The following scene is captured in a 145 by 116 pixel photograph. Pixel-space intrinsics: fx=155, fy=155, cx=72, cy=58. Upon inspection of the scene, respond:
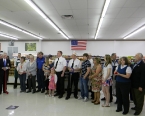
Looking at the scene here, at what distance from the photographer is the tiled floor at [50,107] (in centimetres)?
403

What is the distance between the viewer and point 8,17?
7.43m

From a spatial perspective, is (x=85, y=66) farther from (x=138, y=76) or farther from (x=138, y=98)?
(x=138, y=98)

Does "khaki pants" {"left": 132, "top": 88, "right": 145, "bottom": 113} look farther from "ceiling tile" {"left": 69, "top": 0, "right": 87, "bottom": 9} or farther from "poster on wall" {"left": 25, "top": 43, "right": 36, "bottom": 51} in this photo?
"poster on wall" {"left": 25, "top": 43, "right": 36, "bottom": 51}

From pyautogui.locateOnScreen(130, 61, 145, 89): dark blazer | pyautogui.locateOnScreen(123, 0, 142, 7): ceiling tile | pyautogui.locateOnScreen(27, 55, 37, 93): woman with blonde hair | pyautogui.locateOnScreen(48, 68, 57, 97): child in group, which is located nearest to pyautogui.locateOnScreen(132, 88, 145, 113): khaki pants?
pyautogui.locateOnScreen(130, 61, 145, 89): dark blazer

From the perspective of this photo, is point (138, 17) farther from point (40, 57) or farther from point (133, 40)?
point (133, 40)

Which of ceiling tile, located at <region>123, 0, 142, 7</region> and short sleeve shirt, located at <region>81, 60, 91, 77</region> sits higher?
ceiling tile, located at <region>123, 0, 142, 7</region>

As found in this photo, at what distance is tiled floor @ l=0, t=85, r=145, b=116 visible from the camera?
13.2 feet

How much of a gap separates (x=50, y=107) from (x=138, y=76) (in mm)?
2589

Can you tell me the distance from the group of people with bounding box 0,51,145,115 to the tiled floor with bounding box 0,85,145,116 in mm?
283

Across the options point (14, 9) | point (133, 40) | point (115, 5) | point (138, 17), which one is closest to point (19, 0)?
point (14, 9)

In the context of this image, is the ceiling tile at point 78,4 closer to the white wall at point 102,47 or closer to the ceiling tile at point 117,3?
the ceiling tile at point 117,3

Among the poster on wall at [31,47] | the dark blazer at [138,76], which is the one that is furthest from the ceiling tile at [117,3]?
the poster on wall at [31,47]

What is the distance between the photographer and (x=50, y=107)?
454 cm

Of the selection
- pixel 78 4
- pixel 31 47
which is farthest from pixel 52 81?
pixel 31 47
